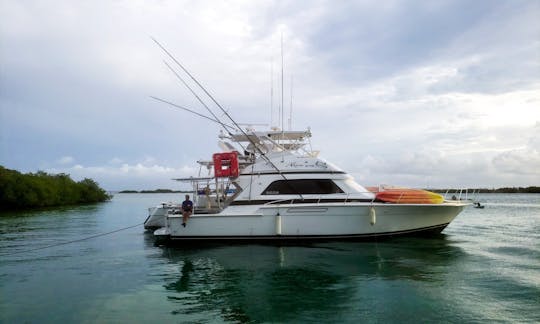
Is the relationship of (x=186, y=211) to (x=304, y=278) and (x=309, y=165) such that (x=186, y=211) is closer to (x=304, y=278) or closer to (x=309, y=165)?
(x=309, y=165)

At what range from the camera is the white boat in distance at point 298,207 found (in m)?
12.1

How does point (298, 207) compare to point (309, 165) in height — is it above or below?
below

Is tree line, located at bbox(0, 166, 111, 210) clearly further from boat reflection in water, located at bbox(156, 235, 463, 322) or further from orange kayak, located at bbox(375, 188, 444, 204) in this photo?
orange kayak, located at bbox(375, 188, 444, 204)

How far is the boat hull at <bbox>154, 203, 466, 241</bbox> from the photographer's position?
12.1m

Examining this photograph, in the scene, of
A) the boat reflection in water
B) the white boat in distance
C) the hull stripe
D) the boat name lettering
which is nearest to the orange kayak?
the white boat in distance

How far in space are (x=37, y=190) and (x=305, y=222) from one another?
43787mm

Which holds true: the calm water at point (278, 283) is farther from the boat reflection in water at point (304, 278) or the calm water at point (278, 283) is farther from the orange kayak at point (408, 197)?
the orange kayak at point (408, 197)

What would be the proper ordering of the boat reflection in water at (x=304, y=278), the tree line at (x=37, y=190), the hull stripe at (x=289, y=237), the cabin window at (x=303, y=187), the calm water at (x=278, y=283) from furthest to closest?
1. the tree line at (x=37, y=190)
2. the cabin window at (x=303, y=187)
3. the hull stripe at (x=289, y=237)
4. the boat reflection in water at (x=304, y=278)
5. the calm water at (x=278, y=283)

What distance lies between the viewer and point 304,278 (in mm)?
8562

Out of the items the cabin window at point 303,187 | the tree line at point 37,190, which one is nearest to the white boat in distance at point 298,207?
the cabin window at point 303,187

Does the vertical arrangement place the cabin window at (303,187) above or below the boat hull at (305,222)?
above

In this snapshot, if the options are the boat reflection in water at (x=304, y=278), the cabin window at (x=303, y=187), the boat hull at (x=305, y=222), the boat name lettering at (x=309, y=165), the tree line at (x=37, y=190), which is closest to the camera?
the boat reflection in water at (x=304, y=278)

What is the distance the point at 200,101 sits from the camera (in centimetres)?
1217

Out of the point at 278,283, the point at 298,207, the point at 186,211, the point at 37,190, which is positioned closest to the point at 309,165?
the point at 298,207
